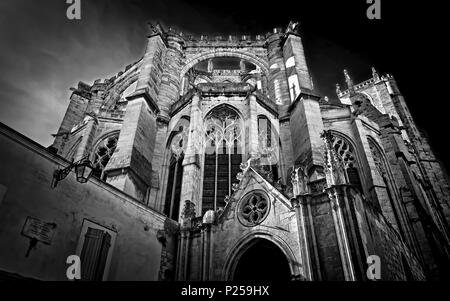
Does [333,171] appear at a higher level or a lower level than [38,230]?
higher

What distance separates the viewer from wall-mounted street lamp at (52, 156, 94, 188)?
6.55 metres

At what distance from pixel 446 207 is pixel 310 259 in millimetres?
17747

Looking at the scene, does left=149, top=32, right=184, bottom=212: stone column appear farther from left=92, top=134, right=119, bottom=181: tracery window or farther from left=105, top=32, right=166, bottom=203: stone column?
left=92, top=134, right=119, bottom=181: tracery window

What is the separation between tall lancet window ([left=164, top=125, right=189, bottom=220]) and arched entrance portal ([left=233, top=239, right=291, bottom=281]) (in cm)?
437

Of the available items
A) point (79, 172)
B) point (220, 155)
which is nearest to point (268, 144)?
point (220, 155)

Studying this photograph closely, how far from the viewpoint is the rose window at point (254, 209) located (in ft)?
29.0

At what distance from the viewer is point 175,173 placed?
14.0 m

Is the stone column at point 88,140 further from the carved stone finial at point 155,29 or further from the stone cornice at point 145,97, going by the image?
the carved stone finial at point 155,29

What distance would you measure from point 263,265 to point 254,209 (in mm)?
1886

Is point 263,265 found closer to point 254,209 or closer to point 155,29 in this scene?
point 254,209

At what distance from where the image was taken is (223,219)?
938 centimetres

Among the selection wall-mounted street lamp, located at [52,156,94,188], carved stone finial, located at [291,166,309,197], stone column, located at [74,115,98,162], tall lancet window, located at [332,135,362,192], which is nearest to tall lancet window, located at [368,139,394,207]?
tall lancet window, located at [332,135,362,192]

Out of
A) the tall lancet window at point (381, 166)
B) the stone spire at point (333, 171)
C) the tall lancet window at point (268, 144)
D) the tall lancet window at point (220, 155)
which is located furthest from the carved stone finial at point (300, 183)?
the tall lancet window at point (381, 166)

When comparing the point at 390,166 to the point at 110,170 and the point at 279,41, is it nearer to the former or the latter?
the point at 279,41
